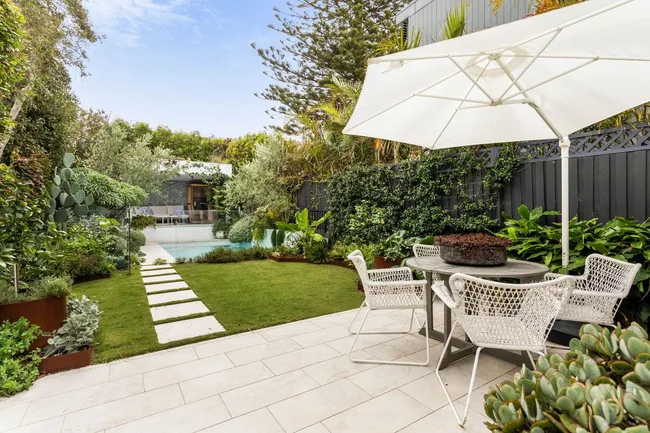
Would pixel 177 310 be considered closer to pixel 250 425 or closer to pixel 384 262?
pixel 250 425

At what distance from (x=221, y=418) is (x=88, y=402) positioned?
998 mm

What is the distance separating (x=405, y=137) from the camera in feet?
12.2

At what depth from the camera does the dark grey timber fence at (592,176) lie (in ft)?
11.4

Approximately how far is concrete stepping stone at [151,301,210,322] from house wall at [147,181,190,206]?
14531 mm

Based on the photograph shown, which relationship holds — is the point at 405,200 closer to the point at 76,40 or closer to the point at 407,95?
the point at 407,95

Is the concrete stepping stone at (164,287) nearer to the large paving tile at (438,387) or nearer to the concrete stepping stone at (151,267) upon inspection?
the concrete stepping stone at (151,267)

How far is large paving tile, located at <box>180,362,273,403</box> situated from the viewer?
242cm

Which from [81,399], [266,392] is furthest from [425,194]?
[81,399]

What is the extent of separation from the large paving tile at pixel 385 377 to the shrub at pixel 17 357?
2427 millimetres

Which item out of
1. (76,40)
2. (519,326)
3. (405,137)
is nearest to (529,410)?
(519,326)

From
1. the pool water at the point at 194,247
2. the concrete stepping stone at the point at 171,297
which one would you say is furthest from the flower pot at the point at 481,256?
the pool water at the point at 194,247

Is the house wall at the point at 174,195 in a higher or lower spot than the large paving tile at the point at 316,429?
higher

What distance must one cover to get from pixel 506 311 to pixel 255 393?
1.83 m

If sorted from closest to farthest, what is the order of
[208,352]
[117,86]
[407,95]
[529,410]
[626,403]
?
1. [626,403]
2. [529,410]
3. [407,95]
4. [208,352]
5. [117,86]
